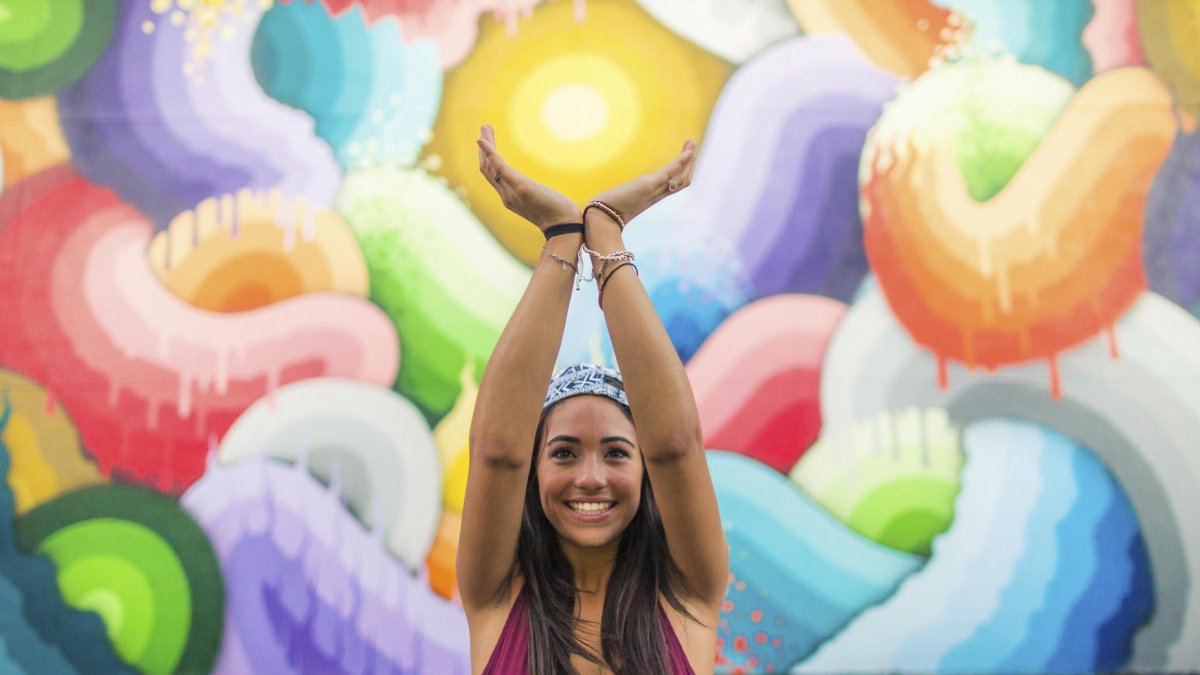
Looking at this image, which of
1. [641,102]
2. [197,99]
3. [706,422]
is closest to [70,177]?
[197,99]

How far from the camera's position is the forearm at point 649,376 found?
115 centimetres

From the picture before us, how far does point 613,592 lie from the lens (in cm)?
123

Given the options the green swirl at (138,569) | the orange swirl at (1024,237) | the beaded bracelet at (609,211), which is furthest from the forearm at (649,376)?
the green swirl at (138,569)

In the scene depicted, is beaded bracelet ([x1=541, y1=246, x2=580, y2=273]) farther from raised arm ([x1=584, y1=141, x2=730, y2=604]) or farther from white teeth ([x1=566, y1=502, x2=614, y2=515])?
white teeth ([x1=566, y1=502, x2=614, y2=515])

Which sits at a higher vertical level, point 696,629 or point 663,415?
point 663,415

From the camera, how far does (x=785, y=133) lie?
2922 mm

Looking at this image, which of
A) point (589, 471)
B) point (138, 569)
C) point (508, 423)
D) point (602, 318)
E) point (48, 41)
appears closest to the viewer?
point (508, 423)

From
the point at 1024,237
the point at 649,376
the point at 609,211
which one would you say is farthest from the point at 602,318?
the point at 649,376

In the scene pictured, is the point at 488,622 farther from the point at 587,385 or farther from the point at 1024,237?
the point at 1024,237

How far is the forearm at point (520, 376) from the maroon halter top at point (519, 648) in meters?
0.23

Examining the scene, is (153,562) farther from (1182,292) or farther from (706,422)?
(1182,292)

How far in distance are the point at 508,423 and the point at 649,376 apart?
20 cm

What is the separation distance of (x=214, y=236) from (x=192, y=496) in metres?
0.84

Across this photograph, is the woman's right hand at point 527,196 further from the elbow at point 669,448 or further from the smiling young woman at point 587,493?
the elbow at point 669,448
